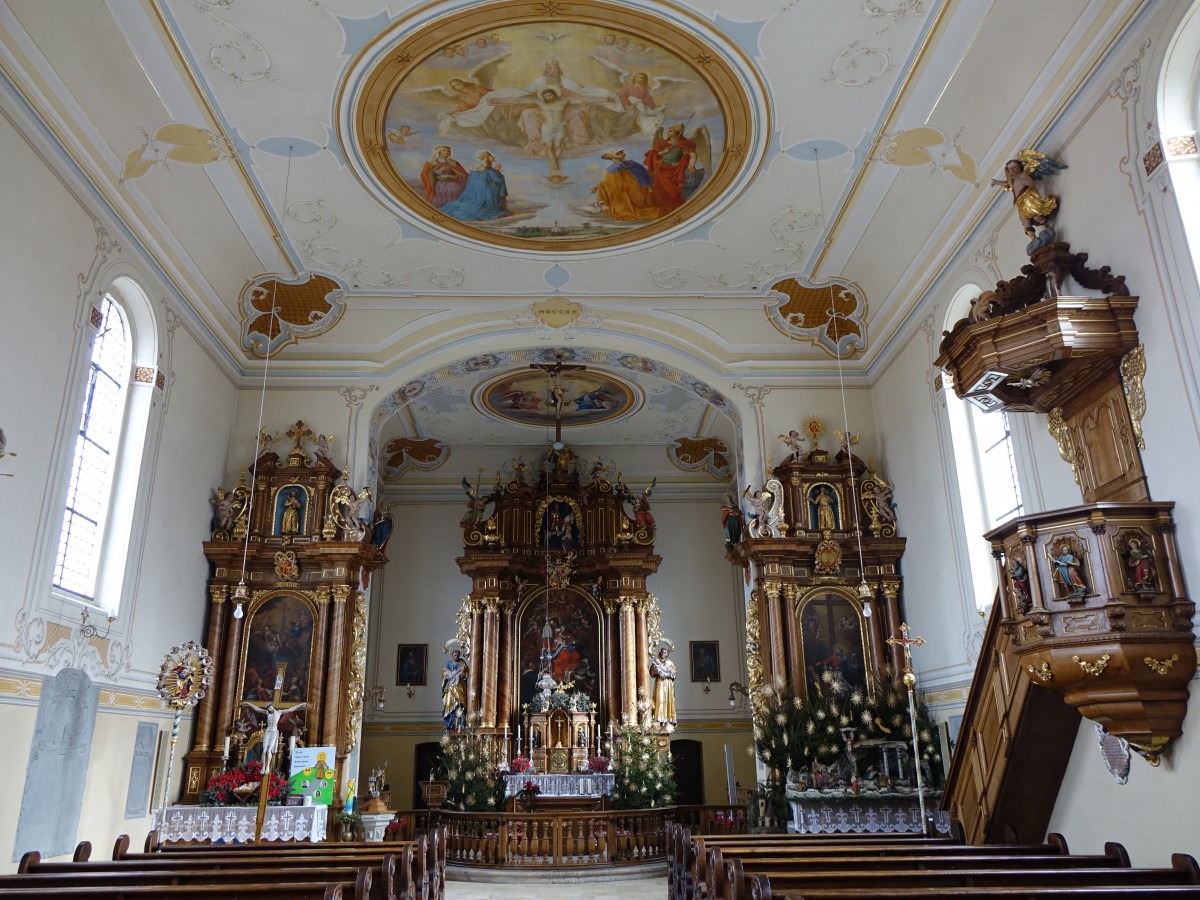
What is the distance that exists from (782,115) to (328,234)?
637 cm

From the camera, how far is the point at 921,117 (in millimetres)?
10625

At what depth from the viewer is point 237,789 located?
11758mm

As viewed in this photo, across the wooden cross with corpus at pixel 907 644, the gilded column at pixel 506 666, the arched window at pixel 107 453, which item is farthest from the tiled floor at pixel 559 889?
the arched window at pixel 107 453

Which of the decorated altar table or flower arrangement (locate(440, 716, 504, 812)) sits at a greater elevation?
flower arrangement (locate(440, 716, 504, 812))

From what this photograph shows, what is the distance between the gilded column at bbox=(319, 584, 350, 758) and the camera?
13211 mm

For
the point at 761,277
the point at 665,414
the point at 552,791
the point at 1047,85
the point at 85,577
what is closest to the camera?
the point at 1047,85

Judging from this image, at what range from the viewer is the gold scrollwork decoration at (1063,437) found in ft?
28.7

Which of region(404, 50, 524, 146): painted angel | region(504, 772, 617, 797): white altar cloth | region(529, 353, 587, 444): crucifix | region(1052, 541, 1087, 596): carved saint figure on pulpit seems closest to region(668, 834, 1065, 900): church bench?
region(1052, 541, 1087, 596): carved saint figure on pulpit

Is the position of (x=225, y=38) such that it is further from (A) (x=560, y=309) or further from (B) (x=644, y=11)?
(A) (x=560, y=309)

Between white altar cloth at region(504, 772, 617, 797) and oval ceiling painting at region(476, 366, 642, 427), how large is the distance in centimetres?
715

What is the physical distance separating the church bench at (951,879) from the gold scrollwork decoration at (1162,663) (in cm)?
154

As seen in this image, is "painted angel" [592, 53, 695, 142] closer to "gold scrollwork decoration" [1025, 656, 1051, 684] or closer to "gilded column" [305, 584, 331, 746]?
"gold scrollwork decoration" [1025, 656, 1051, 684]

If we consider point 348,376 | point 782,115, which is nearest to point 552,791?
point 348,376

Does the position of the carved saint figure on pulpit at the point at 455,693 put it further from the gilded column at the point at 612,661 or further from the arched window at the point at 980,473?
the arched window at the point at 980,473
